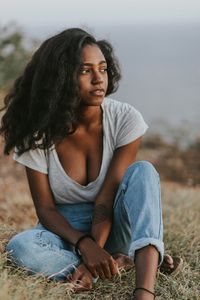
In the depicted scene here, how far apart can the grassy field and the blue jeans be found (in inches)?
3.2

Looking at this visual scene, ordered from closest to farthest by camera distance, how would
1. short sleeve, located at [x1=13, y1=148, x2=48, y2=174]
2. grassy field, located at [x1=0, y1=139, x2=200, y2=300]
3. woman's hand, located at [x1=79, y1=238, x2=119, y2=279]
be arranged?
grassy field, located at [x1=0, y1=139, x2=200, y2=300], woman's hand, located at [x1=79, y1=238, x2=119, y2=279], short sleeve, located at [x1=13, y1=148, x2=48, y2=174]

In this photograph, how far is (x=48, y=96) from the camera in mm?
3576

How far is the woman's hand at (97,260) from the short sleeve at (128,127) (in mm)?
537

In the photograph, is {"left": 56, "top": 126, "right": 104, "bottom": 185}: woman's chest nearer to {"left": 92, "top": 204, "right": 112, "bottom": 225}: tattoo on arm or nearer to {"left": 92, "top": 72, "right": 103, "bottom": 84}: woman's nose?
{"left": 92, "top": 204, "right": 112, "bottom": 225}: tattoo on arm

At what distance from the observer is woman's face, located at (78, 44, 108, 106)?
11.4ft

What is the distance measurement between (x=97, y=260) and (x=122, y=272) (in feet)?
1.04

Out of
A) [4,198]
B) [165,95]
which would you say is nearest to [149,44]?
[165,95]

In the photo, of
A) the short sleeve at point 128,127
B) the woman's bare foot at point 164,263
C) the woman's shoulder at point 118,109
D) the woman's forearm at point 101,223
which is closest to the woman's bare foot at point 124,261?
the woman's bare foot at point 164,263

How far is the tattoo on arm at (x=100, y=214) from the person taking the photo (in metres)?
3.49

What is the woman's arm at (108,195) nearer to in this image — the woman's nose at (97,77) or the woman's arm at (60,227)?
the woman's arm at (60,227)

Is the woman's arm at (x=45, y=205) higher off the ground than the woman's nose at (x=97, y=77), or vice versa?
the woman's nose at (x=97, y=77)

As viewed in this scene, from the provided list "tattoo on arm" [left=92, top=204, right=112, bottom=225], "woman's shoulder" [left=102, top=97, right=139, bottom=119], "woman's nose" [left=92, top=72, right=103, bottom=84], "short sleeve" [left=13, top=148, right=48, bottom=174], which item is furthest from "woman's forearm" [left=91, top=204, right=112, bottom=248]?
"woman's nose" [left=92, top=72, right=103, bottom=84]

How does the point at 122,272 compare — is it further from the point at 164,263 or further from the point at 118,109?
the point at 118,109

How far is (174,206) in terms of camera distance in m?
5.68
